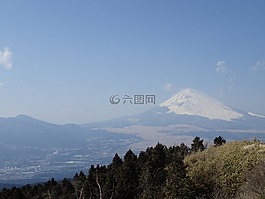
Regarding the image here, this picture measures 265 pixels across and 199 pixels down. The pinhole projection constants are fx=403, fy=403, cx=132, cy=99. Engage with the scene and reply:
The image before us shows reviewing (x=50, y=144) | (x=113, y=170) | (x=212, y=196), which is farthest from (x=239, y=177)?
(x=50, y=144)

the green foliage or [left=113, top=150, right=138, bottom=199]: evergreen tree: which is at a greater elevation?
the green foliage

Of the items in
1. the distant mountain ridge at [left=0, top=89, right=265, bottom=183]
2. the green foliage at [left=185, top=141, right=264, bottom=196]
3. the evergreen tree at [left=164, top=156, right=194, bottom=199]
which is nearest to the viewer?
the evergreen tree at [left=164, top=156, right=194, bottom=199]

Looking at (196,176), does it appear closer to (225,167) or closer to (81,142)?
(225,167)

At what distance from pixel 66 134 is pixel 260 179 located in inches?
7645

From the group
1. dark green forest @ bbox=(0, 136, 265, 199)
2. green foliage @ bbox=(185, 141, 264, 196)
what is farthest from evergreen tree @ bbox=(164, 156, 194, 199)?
green foliage @ bbox=(185, 141, 264, 196)

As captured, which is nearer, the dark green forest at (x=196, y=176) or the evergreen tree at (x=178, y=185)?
the dark green forest at (x=196, y=176)

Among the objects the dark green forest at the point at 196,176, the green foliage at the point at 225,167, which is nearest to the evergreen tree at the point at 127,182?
the dark green forest at the point at 196,176

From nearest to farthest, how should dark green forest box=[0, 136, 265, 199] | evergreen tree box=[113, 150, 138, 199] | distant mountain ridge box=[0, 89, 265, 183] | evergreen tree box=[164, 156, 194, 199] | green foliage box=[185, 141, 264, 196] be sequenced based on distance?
1. dark green forest box=[0, 136, 265, 199]
2. evergreen tree box=[164, 156, 194, 199]
3. green foliage box=[185, 141, 264, 196]
4. evergreen tree box=[113, 150, 138, 199]
5. distant mountain ridge box=[0, 89, 265, 183]

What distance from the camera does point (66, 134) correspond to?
19900 cm

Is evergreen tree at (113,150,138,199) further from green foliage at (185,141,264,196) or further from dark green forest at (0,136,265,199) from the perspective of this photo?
green foliage at (185,141,264,196)

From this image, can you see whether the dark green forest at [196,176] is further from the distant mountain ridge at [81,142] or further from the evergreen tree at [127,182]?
the distant mountain ridge at [81,142]

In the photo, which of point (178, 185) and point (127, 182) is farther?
point (127, 182)

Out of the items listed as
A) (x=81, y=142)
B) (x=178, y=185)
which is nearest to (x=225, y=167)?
(x=178, y=185)

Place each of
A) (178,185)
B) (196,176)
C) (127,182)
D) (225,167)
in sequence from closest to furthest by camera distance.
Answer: (178,185)
(225,167)
(196,176)
(127,182)
